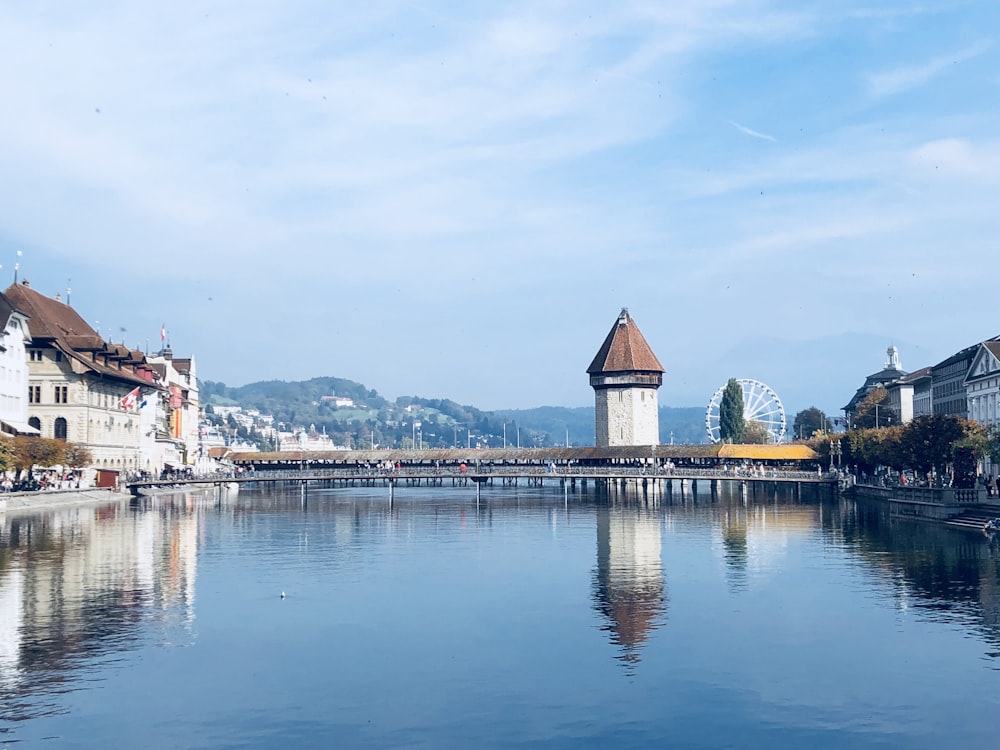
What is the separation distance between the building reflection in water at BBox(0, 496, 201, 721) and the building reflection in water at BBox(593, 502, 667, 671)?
10.8 metres

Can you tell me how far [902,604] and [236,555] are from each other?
2591 cm

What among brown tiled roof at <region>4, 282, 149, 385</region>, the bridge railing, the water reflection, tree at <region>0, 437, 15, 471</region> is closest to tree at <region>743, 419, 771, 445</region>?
the bridge railing

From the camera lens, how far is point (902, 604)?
33.7 metres

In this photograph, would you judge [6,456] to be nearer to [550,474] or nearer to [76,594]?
[76,594]

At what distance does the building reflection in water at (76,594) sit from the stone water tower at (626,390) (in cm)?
7140

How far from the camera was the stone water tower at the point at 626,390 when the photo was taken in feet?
414

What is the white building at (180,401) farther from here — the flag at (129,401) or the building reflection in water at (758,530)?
the building reflection in water at (758,530)

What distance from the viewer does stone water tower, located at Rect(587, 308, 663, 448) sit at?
12612cm

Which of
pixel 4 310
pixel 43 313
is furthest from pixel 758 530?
pixel 43 313

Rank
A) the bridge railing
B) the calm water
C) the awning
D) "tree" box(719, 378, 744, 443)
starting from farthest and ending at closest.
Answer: "tree" box(719, 378, 744, 443) → the bridge railing → the awning → the calm water

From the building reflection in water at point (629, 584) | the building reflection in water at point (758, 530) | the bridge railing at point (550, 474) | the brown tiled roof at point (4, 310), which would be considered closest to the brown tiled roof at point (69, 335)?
the brown tiled roof at point (4, 310)

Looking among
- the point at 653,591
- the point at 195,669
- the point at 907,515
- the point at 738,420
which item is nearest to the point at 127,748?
the point at 195,669

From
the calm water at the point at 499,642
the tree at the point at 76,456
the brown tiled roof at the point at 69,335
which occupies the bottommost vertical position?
the calm water at the point at 499,642

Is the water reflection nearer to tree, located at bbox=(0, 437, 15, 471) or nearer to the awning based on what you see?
tree, located at bbox=(0, 437, 15, 471)
